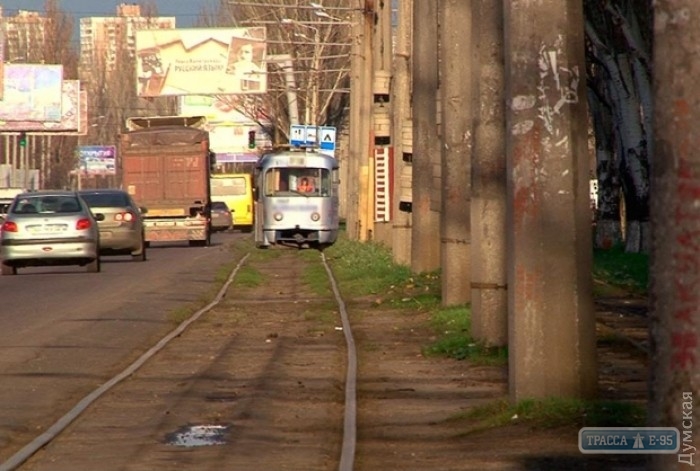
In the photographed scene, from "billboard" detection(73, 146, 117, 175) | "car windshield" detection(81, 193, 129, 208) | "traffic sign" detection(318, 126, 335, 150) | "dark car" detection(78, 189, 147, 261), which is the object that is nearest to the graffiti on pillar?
"dark car" detection(78, 189, 147, 261)

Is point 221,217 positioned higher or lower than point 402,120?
lower

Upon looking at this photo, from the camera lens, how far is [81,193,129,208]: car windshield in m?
35.1

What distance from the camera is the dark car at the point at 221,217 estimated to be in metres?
73.7

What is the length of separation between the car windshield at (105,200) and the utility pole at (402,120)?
18.2ft

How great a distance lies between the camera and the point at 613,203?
41.2 m

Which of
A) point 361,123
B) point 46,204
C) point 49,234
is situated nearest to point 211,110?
point 361,123

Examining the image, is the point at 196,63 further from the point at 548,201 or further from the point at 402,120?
the point at 548,201

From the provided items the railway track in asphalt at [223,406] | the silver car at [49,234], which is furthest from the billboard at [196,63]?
the railway track in asphalt at [223,406]

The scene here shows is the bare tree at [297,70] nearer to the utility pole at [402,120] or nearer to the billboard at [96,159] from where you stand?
the utility pole at [402,120]

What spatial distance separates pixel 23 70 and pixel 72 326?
6754 cm

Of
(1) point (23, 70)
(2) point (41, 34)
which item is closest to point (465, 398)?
(1) point (23, 70)

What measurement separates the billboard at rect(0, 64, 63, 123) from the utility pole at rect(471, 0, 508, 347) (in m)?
70.2

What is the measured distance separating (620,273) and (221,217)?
156 ft

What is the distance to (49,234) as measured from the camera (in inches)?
1190
